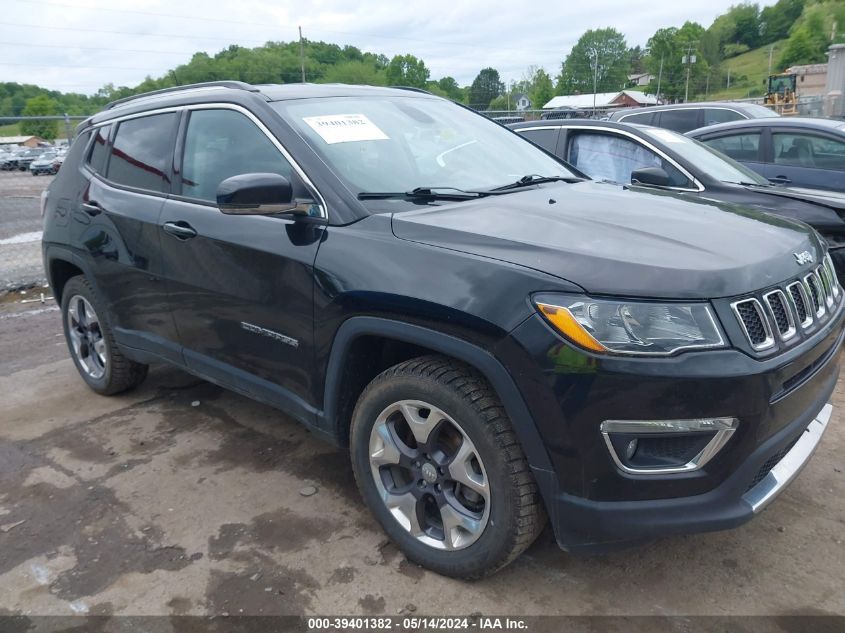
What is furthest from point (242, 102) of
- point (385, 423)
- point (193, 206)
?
point (385, 423)

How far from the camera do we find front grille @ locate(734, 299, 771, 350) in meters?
2.12

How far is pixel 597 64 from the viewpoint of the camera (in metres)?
114

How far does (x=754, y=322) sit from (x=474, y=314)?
86cm

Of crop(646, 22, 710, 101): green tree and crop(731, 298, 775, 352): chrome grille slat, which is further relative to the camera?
crop(646, 22, 710, 101): green tree

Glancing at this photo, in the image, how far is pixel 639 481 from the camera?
212 cm

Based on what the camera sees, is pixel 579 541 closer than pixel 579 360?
No

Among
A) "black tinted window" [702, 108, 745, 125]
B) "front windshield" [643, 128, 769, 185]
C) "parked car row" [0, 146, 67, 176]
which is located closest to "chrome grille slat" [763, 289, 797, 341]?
"front windshield" [643, 128, 769, 185]

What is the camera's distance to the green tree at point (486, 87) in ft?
343

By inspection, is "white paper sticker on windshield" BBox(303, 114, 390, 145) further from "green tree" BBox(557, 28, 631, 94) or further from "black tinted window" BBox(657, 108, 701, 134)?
"green tree" BBox(557, 28, 631, 94)

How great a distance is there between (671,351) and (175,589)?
1.99 m

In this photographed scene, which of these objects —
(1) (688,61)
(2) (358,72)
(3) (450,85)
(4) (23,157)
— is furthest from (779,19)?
(4) (23,157)

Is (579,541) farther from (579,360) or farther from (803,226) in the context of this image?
(803,226)

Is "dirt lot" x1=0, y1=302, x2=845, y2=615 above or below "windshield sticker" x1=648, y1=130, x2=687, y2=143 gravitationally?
below

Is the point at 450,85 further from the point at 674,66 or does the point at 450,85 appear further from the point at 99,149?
the point at 99,149
